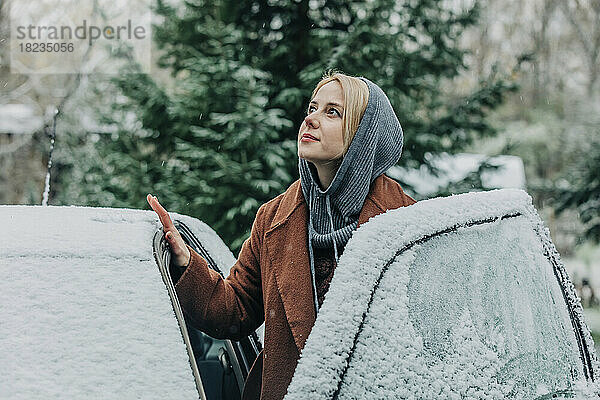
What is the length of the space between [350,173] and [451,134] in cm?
519

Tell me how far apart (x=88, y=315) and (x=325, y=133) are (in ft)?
3.18

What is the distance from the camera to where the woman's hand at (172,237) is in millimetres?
2173

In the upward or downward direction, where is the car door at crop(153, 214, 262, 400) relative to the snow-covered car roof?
downward

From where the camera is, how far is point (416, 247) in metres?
1.63

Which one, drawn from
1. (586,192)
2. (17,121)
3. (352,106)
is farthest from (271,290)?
(17,121)

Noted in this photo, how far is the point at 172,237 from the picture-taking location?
219 centimetres

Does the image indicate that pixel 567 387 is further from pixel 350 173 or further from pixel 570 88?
pixel 570 88

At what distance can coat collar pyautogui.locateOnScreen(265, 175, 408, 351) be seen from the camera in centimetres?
208

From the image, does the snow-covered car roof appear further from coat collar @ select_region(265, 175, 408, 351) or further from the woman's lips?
the woman's lips

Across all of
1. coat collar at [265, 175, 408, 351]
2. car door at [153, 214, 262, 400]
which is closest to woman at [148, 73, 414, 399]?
coat collar at [265, 175, 408, 351]

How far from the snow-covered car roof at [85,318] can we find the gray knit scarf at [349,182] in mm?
564

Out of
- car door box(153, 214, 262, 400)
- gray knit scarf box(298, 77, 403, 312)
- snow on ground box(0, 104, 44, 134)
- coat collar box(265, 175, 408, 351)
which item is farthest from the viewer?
snow on ground box(0, 104, 44, 134)

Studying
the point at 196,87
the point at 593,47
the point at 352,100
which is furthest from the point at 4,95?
the point at 593,47

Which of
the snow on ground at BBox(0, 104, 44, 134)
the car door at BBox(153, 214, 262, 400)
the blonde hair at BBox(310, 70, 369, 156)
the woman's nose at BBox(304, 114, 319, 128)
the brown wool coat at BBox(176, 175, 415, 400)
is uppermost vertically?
the blonde hair at BBox(310, 70, 369, 156)
